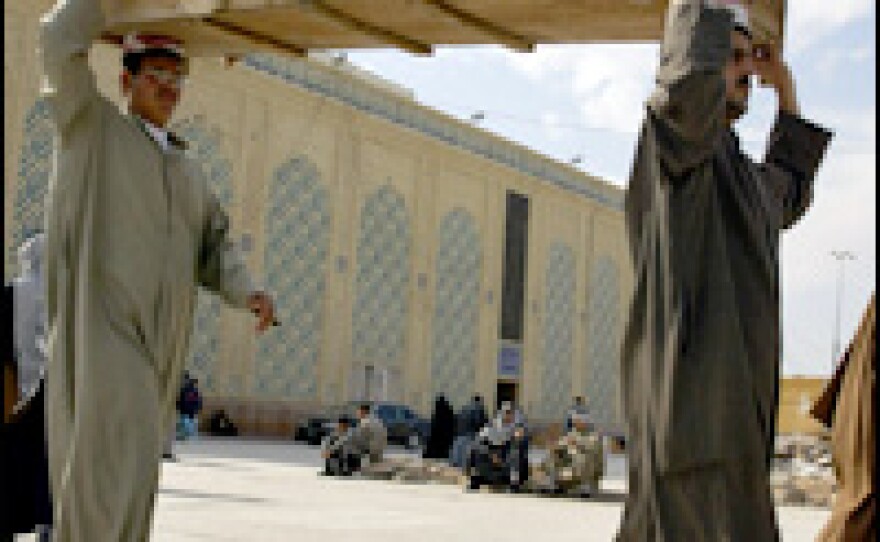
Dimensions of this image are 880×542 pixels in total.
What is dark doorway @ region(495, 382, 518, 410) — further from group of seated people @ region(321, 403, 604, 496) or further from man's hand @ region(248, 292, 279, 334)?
man's hand @ region(248, 292, 279, 334)

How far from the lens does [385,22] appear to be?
3.35 metres

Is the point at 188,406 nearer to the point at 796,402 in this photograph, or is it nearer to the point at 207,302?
the point at 207,302

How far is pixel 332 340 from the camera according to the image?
17609 millimetres

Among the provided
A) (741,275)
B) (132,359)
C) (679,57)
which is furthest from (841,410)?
(132,359)

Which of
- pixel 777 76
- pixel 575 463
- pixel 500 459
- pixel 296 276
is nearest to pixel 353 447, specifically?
pixel 500 459

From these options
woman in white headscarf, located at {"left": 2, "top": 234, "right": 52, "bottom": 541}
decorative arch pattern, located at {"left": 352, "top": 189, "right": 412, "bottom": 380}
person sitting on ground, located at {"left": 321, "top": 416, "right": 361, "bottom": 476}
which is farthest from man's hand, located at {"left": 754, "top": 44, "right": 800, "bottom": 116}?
decorative arch pattern, located at {"left": 352, "top": 189, "right": 412, "bottom": 380}

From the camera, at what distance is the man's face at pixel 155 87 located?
2.46 metres

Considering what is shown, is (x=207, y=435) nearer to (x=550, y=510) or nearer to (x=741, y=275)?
(x=550, y=510)

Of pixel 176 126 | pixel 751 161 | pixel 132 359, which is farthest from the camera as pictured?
pixel 176 126

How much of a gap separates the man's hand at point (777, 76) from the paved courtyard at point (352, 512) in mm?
2753

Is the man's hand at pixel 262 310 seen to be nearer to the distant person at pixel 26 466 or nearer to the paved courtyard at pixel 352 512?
the distant person at pixel 26 466

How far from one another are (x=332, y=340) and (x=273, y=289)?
1.34 m

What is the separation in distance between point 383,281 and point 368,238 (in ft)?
2.46

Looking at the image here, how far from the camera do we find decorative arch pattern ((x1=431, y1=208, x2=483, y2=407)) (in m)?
19.8
